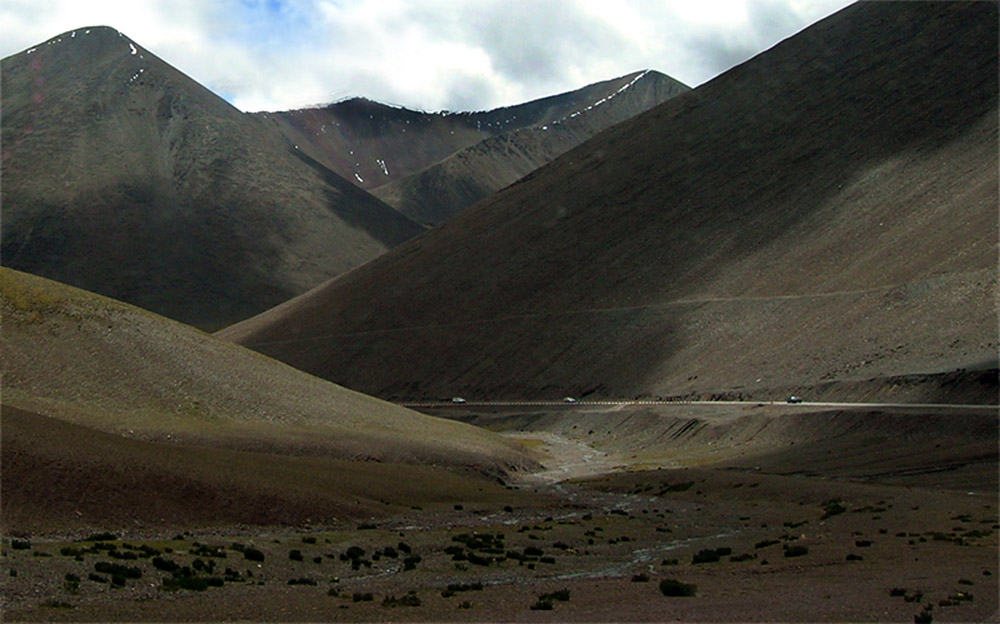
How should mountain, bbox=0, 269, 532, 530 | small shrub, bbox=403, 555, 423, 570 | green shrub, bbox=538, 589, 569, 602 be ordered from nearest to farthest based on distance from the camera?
green shrub, bbox=538, 589, 569, 602 < small shrub, bbox=403, 555, 423, 570 < mountain, bbox=0, 269, 532, 530

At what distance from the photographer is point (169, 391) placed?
180 ft

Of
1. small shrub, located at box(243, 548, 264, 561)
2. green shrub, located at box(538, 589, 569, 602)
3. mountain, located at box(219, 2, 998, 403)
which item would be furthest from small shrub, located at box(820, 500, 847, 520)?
small shrub, located at box(243, 548, 264, 561)

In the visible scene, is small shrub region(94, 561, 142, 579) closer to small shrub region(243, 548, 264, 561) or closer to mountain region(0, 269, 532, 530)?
small shrub region(243, 548, 264, 561)

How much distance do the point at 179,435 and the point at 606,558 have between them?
77.0ft

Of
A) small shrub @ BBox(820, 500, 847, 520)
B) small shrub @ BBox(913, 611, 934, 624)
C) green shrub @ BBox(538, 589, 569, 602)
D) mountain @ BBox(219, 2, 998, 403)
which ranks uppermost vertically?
mountain @ BBox(219, 2, 998, 403)

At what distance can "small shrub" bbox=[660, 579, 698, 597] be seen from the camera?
24.8 m

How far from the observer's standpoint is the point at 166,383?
5538cm

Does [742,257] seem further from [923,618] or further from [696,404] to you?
[923,618]

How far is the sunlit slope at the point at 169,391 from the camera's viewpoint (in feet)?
164

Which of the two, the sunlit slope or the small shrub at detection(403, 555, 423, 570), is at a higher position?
the sunlit slope

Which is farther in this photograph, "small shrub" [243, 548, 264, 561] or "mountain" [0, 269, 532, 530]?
"mountain" [0, 269, 532, 530]

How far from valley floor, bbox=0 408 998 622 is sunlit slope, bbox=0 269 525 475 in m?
9.47

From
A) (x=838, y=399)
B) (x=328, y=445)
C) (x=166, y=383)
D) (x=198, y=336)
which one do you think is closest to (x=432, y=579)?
(x=328, y=445)

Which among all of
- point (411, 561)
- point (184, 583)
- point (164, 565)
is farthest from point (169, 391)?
point (184, 583)
